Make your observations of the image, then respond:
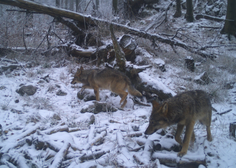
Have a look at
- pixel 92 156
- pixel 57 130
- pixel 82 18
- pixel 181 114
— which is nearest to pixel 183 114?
pixel 181 114

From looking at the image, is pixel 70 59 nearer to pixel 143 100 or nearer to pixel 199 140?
pixel 143 100

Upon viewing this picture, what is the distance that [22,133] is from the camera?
3926mm

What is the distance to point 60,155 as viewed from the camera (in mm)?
3225

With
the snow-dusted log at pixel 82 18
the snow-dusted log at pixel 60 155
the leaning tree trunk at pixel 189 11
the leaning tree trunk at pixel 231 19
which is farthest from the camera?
the leaning tree trunk at pixel 189 11

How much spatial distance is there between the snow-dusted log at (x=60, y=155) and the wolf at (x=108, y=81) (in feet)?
10.2

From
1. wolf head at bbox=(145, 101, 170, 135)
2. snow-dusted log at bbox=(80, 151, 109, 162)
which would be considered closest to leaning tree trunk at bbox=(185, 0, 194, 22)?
wolf head at bbox=(145, 101, 170, 135)

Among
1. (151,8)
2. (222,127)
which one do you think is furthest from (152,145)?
(151,8)

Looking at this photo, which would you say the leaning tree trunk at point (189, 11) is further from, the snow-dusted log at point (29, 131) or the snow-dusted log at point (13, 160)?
the snow-dusted log at point (13, 160)

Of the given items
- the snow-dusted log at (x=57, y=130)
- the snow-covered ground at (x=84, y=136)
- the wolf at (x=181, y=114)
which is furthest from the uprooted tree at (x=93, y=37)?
the snow-dusted log at (x=57, y=130)

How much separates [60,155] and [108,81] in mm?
3760

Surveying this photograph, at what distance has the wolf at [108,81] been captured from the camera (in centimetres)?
638

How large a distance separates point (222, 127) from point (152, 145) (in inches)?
84.5

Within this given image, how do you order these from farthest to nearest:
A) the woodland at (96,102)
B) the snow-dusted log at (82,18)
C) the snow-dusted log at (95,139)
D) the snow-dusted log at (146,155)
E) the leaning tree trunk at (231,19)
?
the leaning tree trunk at (231,19) < the snow-dusted log at (82,18) < the snow-dusted log at (95,139) < the woodland at (96,102) < the snow-dusted log at (146,155)

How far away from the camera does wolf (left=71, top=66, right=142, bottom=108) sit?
20.9ft
